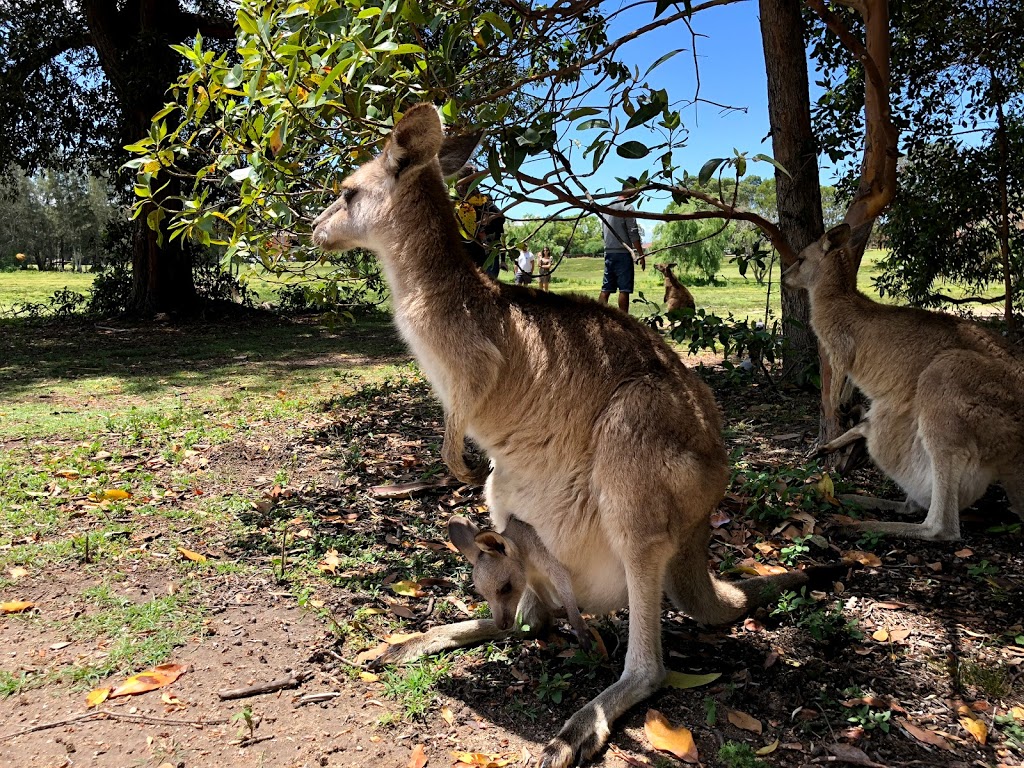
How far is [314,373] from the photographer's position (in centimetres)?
806

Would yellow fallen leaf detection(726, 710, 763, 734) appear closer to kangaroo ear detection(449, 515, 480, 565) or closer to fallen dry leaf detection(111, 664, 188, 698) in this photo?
kangaroo ear detection(449, 515, 480, 565)

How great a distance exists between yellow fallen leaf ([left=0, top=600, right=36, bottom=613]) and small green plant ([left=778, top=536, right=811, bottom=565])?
10.5 feet

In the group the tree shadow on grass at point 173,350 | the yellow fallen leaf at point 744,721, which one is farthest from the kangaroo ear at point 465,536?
the tree shadow on grass at point 173,350

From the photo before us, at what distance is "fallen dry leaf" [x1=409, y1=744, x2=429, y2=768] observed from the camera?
2246 millimetres

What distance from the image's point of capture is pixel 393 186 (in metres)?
2.96

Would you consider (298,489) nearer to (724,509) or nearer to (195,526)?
(195,526)

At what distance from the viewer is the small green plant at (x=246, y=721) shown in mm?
2350

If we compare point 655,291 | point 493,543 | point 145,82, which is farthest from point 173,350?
point 655,291

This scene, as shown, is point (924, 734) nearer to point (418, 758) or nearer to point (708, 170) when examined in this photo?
point (418, 758)

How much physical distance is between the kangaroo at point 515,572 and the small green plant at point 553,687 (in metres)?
0.15

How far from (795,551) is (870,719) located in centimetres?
114

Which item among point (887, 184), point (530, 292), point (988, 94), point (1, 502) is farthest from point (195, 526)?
point (988, 94)

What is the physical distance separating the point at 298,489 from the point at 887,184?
3482 millimetres

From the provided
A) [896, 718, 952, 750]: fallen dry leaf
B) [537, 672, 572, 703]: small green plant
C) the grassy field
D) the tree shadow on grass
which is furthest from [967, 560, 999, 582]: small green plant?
the grassy field
